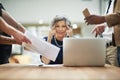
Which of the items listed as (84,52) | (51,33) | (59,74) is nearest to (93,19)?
(84,52)

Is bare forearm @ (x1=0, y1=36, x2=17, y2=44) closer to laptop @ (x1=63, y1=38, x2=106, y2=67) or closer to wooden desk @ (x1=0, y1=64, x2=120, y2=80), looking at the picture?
laptop @ (x1=63, y1=38, x2=106, y2=67)

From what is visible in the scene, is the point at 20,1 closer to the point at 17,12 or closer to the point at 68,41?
the point at 17,12

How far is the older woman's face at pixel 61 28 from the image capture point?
2942mm

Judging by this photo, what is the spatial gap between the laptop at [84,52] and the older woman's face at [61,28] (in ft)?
4.35

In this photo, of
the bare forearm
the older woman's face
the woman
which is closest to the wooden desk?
the bare forearm

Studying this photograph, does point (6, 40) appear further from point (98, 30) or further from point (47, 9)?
point (47, 9)

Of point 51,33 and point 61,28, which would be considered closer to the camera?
point 51,33

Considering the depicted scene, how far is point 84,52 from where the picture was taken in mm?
1567

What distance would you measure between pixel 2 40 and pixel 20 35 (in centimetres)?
→ 44

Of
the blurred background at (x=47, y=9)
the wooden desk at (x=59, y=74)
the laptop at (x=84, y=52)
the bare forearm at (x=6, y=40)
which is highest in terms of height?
the blurred background at (x=47, y=9)

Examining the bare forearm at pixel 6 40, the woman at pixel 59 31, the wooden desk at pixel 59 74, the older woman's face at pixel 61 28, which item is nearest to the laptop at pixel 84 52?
the wooden desk at pixel 59 74

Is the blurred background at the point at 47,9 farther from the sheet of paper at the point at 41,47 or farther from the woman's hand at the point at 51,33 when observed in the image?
the sheet of paper at the point at 41,47

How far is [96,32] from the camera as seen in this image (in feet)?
6.32

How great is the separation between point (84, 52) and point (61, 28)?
1470 mm
